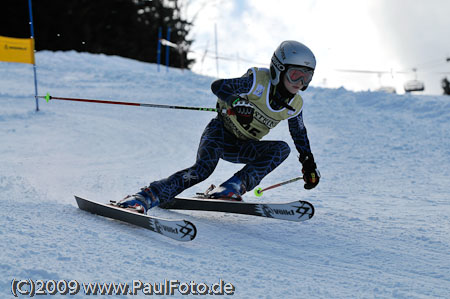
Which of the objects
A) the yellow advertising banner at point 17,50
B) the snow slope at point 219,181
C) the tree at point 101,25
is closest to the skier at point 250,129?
the snow slope at point 219,181

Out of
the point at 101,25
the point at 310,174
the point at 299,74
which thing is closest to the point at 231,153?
the point at 310,174

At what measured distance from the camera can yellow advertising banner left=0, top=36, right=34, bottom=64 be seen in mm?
10289

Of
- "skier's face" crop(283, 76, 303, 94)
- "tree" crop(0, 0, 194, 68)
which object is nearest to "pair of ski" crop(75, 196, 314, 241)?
"skier's face" crop(283, 76, 303, 94)

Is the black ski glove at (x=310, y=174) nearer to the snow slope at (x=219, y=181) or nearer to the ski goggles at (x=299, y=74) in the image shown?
the snow slope at (x=219, y=181)

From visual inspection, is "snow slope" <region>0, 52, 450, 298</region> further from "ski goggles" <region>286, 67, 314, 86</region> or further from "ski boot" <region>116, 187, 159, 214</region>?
"ski goggles" <region>286, 67, 314, 86</region>

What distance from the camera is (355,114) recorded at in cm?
1080

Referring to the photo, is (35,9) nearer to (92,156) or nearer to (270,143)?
(92,156)

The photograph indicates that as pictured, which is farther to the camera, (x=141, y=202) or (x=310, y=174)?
(x=310, y=174)

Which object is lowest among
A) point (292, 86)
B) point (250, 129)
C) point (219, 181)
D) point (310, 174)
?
point (219, 181)

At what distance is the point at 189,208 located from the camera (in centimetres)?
434

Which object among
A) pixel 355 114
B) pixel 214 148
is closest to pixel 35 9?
pixel 355 114

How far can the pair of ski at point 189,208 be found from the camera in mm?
3168

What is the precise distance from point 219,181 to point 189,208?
218 centimetres

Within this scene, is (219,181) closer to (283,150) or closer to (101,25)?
(283,150)
